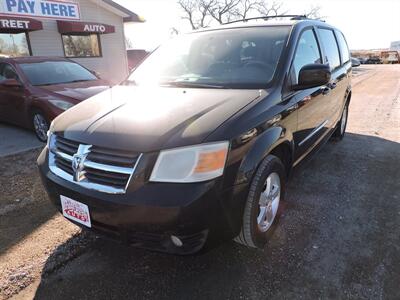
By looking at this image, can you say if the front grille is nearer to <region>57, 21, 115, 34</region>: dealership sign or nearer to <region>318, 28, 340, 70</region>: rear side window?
<region>318, 28, 340, 70</region>: rear side window

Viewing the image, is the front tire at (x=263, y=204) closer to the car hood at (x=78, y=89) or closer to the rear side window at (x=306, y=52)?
the rear side window at (x=306, y=52)

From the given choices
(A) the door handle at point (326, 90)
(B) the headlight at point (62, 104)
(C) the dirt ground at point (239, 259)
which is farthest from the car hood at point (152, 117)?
(B) the headlight at point (62, 104)

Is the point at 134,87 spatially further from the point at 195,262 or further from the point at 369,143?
the point at 369,143

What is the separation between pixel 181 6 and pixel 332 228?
157 ft

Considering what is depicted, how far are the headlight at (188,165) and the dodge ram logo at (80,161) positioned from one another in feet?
1.70

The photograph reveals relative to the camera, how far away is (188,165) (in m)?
2.11

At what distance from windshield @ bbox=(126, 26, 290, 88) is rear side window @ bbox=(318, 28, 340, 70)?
3.59ft

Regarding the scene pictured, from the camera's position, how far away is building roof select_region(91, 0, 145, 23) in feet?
47.1

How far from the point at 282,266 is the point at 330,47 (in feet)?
10.2

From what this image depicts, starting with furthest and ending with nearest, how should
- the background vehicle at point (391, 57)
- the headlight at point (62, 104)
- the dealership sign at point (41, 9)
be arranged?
the background vehicle at point (391, 57)
the dealership sign at point (41, 9)
the headlight at point (62, 104)

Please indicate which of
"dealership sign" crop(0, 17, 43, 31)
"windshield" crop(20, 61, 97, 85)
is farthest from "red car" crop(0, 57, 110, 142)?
"dealership sign" crop(0, 17, 43, 31)

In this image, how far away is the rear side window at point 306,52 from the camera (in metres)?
3.20

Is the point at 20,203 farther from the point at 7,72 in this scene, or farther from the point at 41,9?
the point at 41,9

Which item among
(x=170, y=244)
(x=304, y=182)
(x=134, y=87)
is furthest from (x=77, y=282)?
(x=304, y=182)
